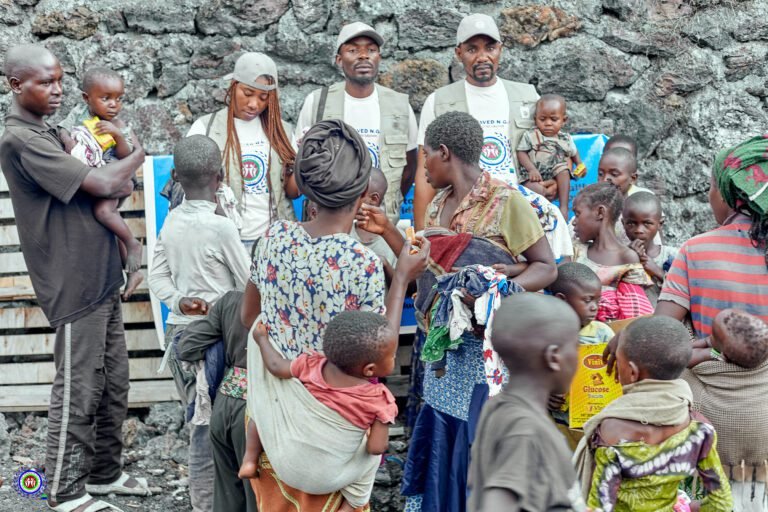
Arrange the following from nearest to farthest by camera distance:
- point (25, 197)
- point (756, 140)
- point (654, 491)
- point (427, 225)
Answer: point (654, 491), point (756, 140), point (427, 225), point (25, 197)

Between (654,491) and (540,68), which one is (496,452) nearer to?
(654,491)

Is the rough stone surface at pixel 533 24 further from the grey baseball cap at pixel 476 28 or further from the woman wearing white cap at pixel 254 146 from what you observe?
the woman wearing white cap at pixel 254 146

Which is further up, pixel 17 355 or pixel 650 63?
pixel 650 63

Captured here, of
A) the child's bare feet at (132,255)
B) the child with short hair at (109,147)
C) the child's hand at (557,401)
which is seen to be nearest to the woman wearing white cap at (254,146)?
the child with short hair at (109,147)

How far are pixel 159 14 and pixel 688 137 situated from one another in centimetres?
377

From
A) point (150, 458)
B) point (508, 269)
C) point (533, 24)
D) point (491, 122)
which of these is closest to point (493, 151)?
point (491, 122)

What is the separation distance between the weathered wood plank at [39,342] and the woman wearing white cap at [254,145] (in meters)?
1.20

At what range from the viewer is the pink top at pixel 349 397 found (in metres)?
3.05

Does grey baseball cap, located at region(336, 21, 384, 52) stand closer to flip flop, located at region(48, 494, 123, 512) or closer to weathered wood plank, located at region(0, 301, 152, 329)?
weathered wood plank, located at region(0, 301, 152, 329)

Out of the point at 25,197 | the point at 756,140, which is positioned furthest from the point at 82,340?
the point at 756,140

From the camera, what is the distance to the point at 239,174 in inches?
210

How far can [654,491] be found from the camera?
289 centimetres

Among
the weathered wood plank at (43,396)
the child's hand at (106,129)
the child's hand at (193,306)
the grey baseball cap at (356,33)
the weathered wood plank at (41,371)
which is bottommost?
the weathered wood plank at (43,396)

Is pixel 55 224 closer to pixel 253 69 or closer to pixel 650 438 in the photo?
pixel 253 69
